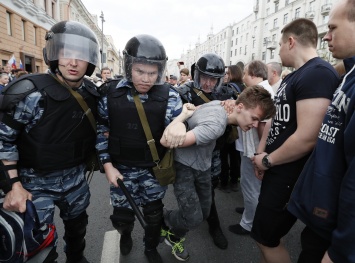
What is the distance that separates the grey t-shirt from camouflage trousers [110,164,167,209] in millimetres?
295

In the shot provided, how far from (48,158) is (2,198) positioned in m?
0.36

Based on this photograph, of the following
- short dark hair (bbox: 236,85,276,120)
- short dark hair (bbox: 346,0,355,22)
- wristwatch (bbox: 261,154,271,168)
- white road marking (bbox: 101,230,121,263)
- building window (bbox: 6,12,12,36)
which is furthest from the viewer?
building window (bbox: 6,12,12,36)

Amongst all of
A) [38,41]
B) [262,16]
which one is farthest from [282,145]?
[262,16]

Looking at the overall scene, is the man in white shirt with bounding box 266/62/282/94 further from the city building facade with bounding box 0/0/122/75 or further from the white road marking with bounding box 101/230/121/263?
the city building facade with bounding box 0/0/122/75

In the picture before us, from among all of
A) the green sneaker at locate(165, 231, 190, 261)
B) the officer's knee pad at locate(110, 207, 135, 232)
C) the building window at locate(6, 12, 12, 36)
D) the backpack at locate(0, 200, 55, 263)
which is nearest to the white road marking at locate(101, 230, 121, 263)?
the officer's knee pad at locate(110, 207, 135, 232)

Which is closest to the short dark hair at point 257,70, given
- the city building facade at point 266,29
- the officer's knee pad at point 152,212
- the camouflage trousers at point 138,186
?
the camouflage trousers at point 138,186

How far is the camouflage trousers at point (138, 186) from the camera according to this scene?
2.02 meters

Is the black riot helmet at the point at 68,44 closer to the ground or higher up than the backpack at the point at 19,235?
higher up

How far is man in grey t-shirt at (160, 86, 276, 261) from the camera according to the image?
70.4 inches

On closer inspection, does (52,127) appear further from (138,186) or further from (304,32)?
(304,32)

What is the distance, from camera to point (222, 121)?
1839 millimetres

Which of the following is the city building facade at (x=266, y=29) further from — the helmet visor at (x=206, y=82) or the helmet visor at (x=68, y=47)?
the helmet visor at (x=68, y=47)

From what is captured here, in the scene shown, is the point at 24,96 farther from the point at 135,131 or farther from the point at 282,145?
the point at 282,145

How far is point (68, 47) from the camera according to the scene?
1.67 meters
